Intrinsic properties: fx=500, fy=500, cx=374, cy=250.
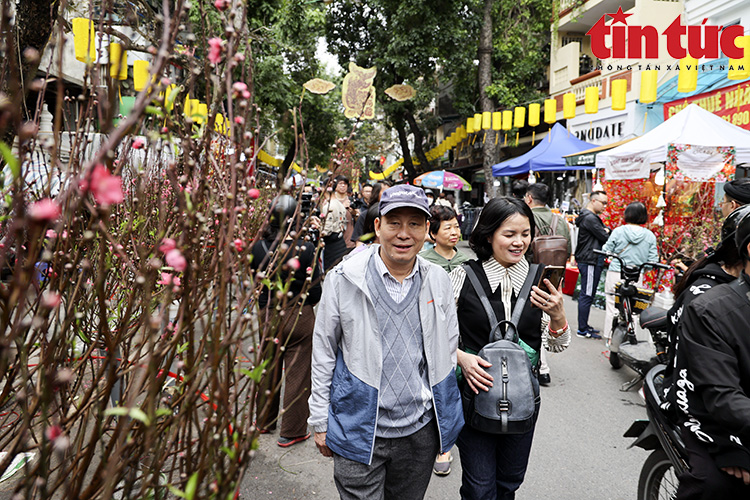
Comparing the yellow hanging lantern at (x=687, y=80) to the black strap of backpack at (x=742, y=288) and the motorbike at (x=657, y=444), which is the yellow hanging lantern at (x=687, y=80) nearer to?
the motorbike at (x=657, y=444)

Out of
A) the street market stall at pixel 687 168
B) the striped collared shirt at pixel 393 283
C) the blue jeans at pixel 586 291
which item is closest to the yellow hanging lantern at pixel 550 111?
the street market stall at pixel 687 168

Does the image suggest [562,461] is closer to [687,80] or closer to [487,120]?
[687,80]

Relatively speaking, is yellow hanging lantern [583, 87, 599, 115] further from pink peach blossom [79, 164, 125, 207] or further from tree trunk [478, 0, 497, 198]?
pink peach blossom [79, 164, 125, 207]

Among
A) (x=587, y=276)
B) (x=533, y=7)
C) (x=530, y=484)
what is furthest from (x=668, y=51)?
(x=530, y=484)

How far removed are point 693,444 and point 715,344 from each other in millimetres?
436

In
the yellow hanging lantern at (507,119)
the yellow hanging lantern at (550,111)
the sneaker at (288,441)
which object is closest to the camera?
the sneaker at (288,441)

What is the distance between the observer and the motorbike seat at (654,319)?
415 centimetres

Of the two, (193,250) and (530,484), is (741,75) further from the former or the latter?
(193,250)

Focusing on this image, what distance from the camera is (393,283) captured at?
213 cm

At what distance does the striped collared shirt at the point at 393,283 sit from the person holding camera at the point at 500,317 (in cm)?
40

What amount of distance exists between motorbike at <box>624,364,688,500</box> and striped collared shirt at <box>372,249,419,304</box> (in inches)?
54.8

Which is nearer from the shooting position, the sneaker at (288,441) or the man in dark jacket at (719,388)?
the man in dark jacket at (719,388)

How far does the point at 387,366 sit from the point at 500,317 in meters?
0.66

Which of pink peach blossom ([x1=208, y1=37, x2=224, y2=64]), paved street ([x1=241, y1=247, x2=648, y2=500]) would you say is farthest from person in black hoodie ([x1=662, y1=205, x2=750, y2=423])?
pink peach blossom ([x1=208, y1=37, x2=224, y2=64])
